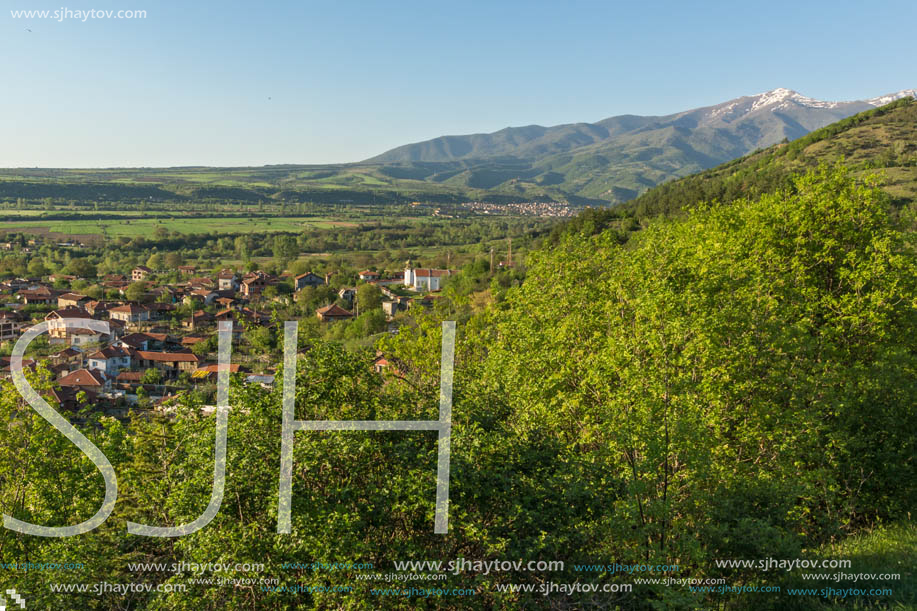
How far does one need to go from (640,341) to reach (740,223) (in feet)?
26.7

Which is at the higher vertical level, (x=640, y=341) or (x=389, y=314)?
(x=640, y=341)

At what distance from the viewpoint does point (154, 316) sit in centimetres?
7181

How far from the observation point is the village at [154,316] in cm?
4350

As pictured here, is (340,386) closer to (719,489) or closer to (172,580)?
(172,580)

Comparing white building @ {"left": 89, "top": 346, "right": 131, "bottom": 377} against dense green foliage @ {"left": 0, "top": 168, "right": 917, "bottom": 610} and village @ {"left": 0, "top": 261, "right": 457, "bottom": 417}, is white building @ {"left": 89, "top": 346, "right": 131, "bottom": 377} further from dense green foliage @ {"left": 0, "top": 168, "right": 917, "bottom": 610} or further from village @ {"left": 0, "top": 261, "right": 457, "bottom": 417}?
dense green foliage @ {"left": 0, "top": 168, "right": 917, "bottom": 610}

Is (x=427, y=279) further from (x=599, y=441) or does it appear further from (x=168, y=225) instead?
(x=168, y=225)

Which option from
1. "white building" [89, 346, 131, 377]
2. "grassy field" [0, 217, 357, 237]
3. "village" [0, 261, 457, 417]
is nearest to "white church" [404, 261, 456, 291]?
"village" [0, 261, 457, 417]

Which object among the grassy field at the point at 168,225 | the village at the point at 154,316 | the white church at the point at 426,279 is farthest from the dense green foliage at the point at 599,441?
the grassy field at the point at 168,225

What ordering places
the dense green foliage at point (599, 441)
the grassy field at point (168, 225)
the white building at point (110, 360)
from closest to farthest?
the dense green foliage at point (599, 441), the white building at point (110, 360), the grassy field at point (168, 225)

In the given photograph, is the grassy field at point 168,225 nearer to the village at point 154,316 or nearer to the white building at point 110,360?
the village at point 154,316

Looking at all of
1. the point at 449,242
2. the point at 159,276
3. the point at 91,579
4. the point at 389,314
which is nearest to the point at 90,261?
the point at 159,276

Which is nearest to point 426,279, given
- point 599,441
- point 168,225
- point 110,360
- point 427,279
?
point 427,279

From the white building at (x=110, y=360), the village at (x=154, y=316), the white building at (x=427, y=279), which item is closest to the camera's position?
the village at (x=154, y=316)

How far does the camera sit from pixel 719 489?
942 cm
